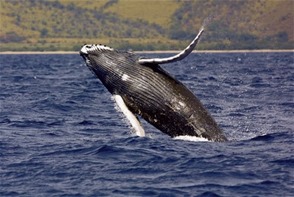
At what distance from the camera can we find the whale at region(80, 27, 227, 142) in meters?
12.9

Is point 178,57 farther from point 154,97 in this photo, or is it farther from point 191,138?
point 191,138

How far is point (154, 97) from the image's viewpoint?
42.4 ft

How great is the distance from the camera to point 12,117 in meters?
19.0

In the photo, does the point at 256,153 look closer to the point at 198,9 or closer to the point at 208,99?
the point at 208,99

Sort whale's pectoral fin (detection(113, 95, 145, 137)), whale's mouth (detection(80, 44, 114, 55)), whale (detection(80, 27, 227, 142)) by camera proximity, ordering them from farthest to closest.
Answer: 1. whale's mouth (detection(80, 44, 114, 55))
2. whale (detection(80, 27, 227, 142))
3. whale's pectoral fin (detection(113, 95, 145, 137))

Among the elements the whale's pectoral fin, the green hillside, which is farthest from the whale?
the green hillside

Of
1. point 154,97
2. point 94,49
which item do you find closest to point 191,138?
point 154,97

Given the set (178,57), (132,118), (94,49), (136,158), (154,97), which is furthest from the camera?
(94,49)

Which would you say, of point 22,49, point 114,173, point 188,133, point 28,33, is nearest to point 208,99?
point 188,133

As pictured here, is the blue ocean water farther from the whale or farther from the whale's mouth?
the whale's mouth

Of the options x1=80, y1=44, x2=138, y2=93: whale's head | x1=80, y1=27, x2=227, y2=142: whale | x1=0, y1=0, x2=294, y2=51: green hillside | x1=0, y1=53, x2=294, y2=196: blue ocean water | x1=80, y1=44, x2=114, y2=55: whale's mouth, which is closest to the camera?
x1=0, y1=53, x2=294, y2=196: blue ocean water

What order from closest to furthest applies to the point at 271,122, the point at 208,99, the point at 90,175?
the point at 90,175, the point at 271,122, the point at 208,99

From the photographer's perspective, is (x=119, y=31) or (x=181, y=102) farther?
(x=119, y=31)

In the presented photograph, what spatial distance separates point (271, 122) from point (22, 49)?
149m
